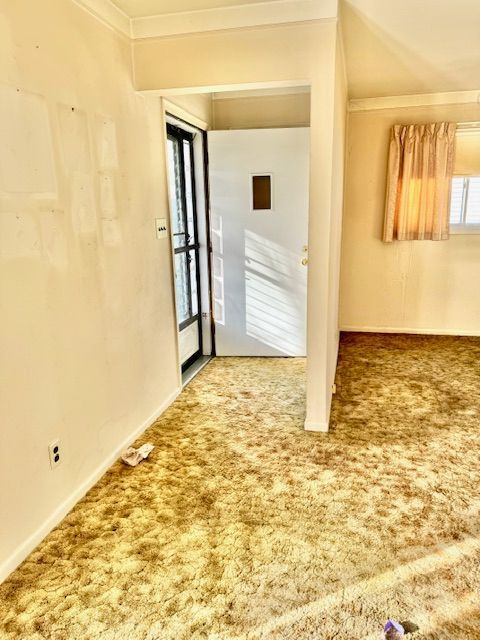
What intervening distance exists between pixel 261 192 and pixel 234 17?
1.60 metres

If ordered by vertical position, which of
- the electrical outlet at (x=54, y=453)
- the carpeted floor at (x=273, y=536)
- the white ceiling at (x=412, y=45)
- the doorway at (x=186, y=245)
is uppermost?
the white ceiling at (x=412, y=45)

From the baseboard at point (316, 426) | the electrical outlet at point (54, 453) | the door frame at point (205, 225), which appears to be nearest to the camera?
the electrical outlet at point (54, 453)

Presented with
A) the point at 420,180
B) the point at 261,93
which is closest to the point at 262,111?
the point at 261,93

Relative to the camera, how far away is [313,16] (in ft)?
7.29

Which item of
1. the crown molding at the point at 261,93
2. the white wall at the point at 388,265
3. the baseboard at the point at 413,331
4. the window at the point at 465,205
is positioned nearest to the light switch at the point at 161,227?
the crown molding at the point at 261,93

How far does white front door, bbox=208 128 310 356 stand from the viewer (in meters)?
3.71

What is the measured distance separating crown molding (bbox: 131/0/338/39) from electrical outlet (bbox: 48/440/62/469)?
7.05ft

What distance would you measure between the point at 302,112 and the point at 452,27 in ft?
4.78

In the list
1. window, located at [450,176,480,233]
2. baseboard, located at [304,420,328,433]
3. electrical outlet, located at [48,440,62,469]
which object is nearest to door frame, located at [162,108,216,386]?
baseboard, located at [304,420,328,433]

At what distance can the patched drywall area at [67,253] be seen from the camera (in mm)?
1666

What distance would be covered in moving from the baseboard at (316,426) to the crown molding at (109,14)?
241 cm

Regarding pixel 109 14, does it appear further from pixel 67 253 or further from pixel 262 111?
pixel 262 111

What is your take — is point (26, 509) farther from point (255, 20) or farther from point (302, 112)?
point (302, 112)

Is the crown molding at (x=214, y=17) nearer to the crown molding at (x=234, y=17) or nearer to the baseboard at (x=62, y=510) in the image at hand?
the crown molding at (x=234, y=17)
